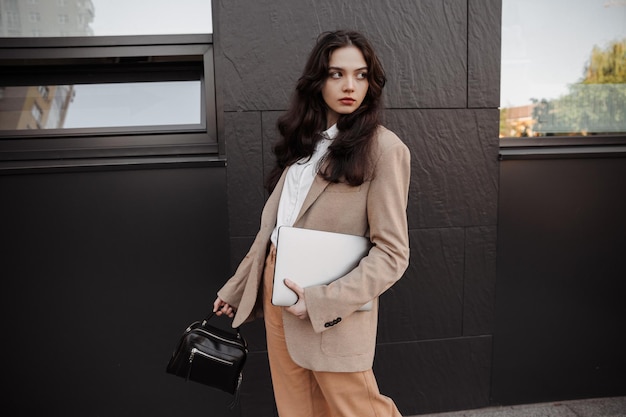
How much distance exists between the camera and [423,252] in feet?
9.87

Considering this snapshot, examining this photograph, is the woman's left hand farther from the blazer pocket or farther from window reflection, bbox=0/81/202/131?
window reflection, bbox=0/81/202/131

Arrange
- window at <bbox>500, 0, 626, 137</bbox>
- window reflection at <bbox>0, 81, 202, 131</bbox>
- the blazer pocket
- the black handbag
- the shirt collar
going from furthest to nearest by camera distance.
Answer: window at <bbox>500, 0, 626, 137</bbox> < window reflection at <bbox>0, 81, 202, 131</bbox> < the black handbag < the shirt collar < the blazer pocket

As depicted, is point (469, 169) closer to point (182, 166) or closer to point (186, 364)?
point (182, 166)

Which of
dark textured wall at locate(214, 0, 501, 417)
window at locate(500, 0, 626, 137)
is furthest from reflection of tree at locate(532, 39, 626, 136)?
dark textured wall at locate(214, 0, 501, 417)

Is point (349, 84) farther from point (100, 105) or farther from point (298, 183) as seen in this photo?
point (100, 105)

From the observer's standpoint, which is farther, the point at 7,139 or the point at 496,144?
the point at 496,144

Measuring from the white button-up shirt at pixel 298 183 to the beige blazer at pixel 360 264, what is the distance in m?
0.06

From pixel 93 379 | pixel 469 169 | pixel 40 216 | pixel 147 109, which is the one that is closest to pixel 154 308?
pixel 93 379

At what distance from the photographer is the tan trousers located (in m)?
1.90

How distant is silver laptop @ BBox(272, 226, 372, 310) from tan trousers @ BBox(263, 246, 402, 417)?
195mm

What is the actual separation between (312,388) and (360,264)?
67 centimetres

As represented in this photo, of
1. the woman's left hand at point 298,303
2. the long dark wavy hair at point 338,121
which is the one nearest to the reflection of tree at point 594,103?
the long dark wavy hair at point 338,121

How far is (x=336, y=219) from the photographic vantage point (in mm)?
1864

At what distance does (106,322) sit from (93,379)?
0.33m
